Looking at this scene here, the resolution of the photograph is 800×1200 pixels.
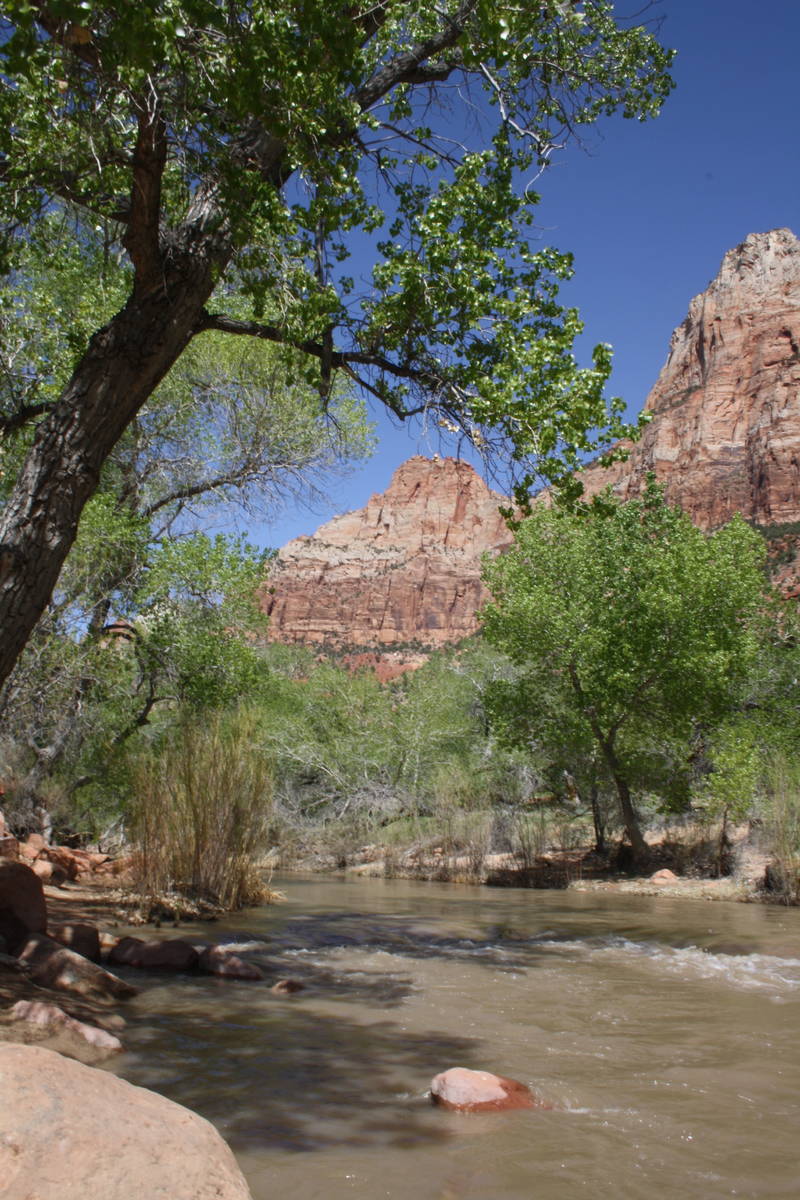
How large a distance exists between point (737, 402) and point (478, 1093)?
95.9m

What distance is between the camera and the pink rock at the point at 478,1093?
341cm

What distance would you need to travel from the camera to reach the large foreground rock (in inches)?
78.4

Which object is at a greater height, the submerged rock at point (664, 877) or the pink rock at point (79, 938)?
the submerged rock at point (664, 877)

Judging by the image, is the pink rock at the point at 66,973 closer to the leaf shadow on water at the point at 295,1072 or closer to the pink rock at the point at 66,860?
the leaf shadow on water at the point at 295,1072

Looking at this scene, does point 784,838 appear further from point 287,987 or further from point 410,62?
point 410,62

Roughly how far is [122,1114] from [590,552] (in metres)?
17.2

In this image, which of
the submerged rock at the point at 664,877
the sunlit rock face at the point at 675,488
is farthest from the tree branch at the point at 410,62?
the sunlit rock face at the point at 675,488

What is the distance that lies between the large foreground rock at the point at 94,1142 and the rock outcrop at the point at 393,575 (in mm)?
105327

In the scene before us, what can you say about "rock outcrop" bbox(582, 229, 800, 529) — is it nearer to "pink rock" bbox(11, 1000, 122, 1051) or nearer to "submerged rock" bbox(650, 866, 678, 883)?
"submerged rock" bbox(650, 866, 678, 883)

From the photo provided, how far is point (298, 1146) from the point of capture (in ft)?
9.89

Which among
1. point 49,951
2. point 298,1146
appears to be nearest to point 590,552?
point 49,951

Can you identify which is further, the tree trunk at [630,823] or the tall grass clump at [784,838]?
the tree trunk at [630,823]

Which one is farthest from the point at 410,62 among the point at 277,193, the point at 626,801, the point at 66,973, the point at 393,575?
the point at 393,575

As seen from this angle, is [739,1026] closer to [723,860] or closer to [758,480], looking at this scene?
[723,860]
